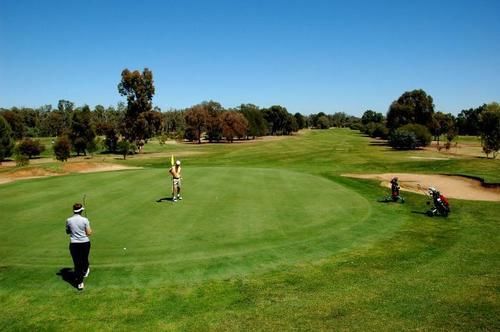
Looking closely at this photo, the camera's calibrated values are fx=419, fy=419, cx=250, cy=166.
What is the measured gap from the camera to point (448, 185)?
31.8 meters

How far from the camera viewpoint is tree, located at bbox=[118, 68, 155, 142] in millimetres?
89875

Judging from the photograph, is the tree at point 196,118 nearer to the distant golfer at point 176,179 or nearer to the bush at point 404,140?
the bush at point 404,140

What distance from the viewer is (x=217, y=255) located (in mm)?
14266

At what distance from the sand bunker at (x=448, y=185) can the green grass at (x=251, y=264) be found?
4.39 meters

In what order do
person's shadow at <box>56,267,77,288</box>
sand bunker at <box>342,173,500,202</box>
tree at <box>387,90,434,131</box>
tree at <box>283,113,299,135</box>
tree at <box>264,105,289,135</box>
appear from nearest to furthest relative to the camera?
person's shadow at <box>56,267,77,288</box>, sand bunker at <box>342,173,500,202</box>, tree at <box>387,90,434,131</box>, tree at <box>264,105,289,135</box>, tree at <box>283,113,299,135</box>

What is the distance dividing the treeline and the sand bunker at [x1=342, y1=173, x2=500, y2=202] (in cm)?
4140

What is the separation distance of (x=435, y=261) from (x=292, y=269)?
16.4ft

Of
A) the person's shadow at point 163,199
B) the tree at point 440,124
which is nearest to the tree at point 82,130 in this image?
the person's shadow at point 163,199

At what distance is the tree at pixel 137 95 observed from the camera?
8988 cm

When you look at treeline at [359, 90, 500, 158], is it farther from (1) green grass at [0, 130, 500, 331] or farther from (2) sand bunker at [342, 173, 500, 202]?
(1) green grass at [0, 130, 500, 331]

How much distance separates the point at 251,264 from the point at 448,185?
2355 cm

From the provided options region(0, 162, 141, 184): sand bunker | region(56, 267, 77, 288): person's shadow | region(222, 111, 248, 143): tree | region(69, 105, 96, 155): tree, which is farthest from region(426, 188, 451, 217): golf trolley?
region(222, 111, 248, 143): tree

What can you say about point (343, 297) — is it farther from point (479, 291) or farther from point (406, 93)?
point (406, 93)

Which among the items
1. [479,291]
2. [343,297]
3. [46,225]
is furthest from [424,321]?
[46,225]
